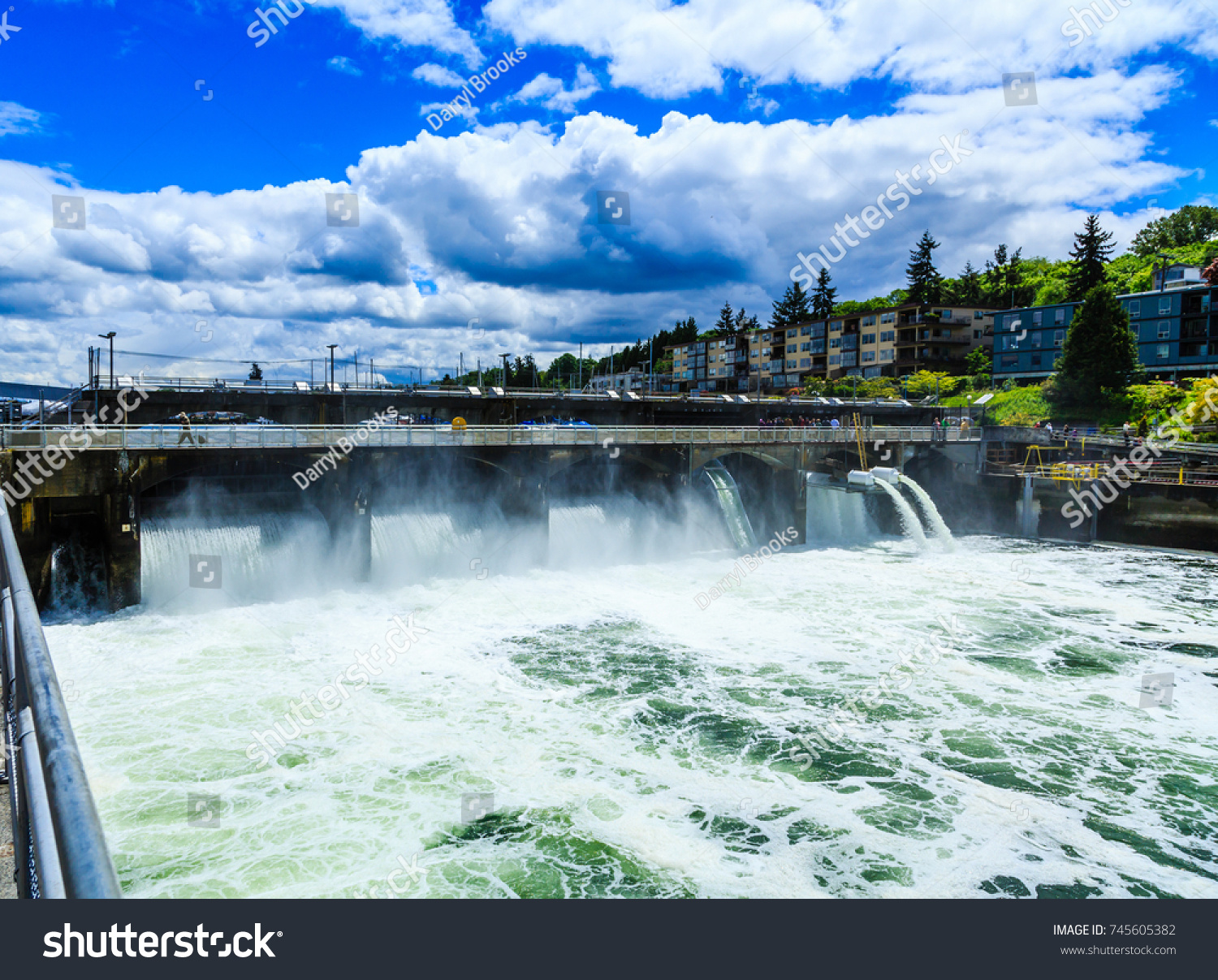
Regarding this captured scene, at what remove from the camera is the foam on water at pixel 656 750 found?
1317 cm

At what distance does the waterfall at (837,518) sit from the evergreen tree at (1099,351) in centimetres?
3541

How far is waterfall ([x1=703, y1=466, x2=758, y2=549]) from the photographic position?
142 ft

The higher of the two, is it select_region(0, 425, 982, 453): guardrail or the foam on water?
select_region(0, 425, 982, 453): guardrail

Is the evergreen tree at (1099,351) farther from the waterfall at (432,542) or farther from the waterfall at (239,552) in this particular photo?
the waterfall at (239,552)

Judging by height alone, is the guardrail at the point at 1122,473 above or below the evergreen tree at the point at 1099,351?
below

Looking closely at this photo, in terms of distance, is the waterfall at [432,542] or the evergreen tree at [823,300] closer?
the waterfall at [432,542]

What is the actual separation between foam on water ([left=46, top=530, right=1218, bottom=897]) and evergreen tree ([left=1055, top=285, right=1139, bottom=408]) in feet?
152

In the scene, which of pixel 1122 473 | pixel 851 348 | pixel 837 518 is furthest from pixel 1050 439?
pixel 851 348

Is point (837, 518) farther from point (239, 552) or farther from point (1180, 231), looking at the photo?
point (1180, 231)

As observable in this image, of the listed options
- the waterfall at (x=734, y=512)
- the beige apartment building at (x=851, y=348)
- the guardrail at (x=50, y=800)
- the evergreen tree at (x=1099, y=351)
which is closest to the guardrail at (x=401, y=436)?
the waterfall at (x=734, y=512)

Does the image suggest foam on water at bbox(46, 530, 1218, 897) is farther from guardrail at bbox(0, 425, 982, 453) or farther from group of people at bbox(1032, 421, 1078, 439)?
group of people at bbox(1032, 421, 1078, 439)

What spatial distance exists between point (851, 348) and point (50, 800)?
122 meters

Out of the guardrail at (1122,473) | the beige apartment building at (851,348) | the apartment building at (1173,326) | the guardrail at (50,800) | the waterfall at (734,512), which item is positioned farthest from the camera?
the beige apartment building at (851,348)

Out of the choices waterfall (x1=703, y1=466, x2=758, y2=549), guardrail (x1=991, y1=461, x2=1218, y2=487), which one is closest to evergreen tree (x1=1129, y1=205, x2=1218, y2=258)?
guardrail (x1=991, y1=461, x2=1218, y2=487)
